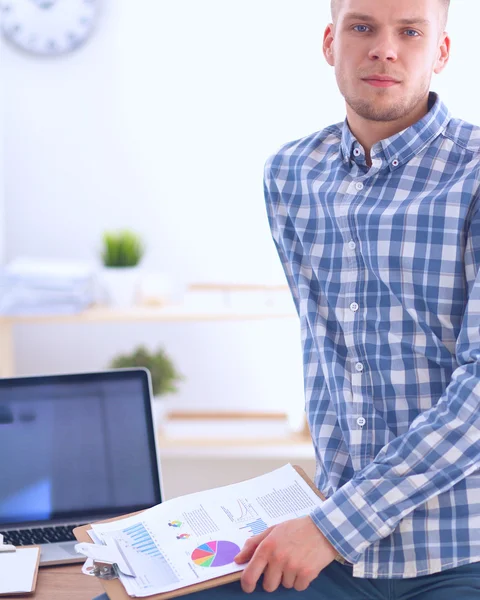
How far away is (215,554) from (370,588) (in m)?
0.23

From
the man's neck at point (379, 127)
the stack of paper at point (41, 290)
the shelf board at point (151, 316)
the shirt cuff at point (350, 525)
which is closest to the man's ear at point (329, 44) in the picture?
the man's neck at point (379, 127)

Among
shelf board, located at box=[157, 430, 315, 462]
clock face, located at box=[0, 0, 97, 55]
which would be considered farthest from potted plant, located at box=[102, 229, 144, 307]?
clock face, located at box=[0, 0, 97, 55]

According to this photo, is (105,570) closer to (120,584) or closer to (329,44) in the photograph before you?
(120,584)

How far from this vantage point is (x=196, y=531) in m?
1.15

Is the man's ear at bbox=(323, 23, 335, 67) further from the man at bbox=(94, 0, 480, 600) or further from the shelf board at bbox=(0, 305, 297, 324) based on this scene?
the shelf board at bbox=(0, 305, 297, 324)

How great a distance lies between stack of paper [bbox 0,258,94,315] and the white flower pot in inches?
3.8

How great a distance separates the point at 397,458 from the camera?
3.76 feet

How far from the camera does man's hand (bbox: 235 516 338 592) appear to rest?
42.9 inches

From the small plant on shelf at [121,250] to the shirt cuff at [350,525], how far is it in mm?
1791

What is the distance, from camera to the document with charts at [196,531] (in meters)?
1.07

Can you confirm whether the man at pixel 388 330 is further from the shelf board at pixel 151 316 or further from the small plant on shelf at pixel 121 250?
A: the small plant on shelf at pixel 121 250

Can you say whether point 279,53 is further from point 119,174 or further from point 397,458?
point 397,458

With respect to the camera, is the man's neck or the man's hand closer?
the man's hand

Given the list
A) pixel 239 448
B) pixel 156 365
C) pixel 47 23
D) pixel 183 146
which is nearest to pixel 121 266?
pixel 156 365
